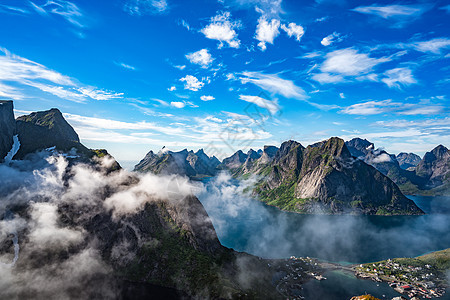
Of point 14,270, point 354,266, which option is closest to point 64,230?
point 14,270

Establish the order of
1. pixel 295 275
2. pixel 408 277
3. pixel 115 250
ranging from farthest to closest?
pixel 295 275
pixel 408 277
pixel 115 250

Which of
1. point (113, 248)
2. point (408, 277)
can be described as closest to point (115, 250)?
point (113, 248)

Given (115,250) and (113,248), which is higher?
(113,248)

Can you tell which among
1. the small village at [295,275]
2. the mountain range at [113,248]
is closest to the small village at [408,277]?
the small village at [295,275]

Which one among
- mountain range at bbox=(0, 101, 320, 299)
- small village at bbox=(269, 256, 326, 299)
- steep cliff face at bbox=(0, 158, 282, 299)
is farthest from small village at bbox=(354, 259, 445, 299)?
steep cliff face at bbox=(0, 158, 282, 299)

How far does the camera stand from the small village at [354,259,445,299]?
502 ft

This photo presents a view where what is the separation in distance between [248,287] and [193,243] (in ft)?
160

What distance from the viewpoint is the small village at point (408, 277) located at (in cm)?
15288

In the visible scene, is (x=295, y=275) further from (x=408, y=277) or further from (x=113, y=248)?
(x=113, y=248)

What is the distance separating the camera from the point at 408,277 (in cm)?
16950

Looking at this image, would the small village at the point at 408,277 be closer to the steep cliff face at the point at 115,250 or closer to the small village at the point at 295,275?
the small village at the point at 295,275

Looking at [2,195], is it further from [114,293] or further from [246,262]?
[246,262]

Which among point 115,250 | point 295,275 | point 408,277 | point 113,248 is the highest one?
point 408,277

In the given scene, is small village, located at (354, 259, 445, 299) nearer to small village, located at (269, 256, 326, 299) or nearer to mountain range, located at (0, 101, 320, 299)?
small village, located at (269, 256, 326, 299)
